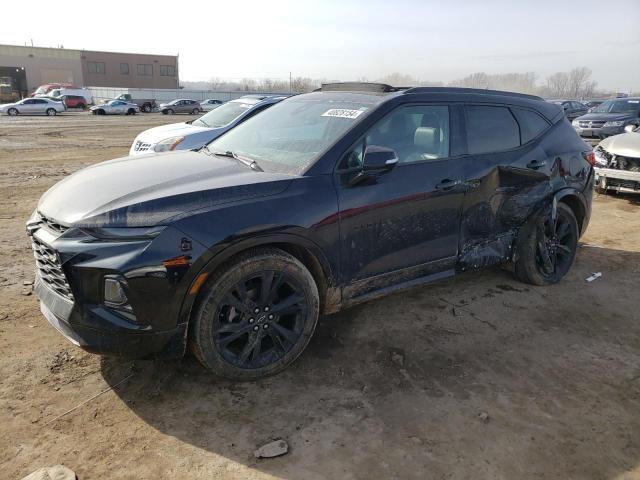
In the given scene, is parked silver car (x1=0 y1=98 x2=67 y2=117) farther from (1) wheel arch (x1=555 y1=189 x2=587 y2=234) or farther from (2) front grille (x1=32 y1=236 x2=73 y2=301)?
(1) wheel arch (x1=555 y1=189 x2=587 y2=234)

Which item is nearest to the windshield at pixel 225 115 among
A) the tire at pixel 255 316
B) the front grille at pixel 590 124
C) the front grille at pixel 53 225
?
the front grille at pixel 53 225

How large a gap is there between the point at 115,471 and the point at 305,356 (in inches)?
57.7

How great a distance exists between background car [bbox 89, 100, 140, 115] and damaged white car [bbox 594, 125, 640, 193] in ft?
123

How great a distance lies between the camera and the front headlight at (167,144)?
879cm

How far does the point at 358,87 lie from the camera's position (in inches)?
167

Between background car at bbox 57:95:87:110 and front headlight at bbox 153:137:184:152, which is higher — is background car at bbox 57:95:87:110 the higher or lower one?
the higher one

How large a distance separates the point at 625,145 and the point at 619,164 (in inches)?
13.7

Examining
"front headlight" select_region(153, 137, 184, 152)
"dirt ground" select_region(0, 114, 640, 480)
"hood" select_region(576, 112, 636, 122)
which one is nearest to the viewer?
"dirt ground" select_region(0, 114, 640, 480)

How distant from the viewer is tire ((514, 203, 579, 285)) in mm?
4676

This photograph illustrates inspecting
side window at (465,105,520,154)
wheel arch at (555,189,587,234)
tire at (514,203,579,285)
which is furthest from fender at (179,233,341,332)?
wheel arch at (555,189,587,234)

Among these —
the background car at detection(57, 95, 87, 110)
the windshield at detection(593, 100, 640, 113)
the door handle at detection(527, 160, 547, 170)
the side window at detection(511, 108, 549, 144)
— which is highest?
the background car at detection(57, 95, 87, 110)

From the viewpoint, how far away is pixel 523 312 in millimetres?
4395

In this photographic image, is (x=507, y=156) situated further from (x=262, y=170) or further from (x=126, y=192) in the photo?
(x=126, y=192)

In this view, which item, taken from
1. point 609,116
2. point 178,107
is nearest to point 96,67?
point 178,107
